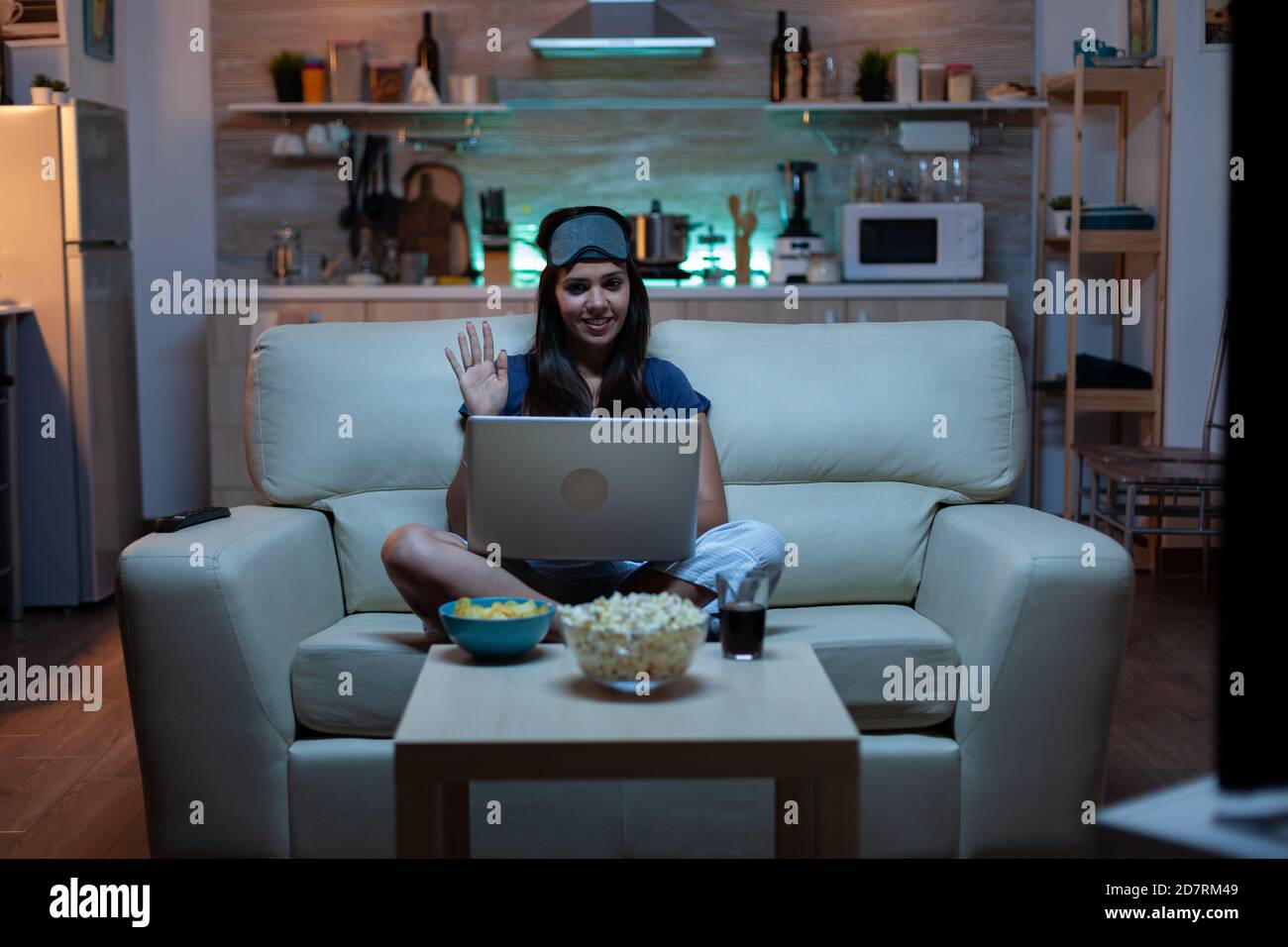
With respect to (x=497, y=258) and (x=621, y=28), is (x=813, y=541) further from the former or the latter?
(x=621, y=28)

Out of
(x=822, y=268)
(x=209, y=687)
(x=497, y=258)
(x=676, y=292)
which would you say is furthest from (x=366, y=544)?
(x=822, y=268)

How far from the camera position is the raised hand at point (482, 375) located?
254cm

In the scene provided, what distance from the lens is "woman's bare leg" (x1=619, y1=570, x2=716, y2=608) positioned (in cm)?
221

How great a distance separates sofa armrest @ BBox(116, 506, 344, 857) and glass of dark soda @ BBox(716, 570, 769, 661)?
2.55 ft

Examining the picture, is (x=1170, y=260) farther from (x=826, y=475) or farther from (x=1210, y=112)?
(x=826, y=475)

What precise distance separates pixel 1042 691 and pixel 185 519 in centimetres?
142

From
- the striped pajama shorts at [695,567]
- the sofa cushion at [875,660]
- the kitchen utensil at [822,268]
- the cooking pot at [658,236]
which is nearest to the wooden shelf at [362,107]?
the cooking pot at [658,236]

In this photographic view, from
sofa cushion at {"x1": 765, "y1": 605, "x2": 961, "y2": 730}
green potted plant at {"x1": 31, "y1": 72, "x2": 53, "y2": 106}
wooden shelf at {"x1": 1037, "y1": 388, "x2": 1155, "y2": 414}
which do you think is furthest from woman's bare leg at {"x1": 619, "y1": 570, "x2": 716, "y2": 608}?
wooden shelf at {"x1": 1037, "y1": 388, "x2": 1155, "y2": 414}

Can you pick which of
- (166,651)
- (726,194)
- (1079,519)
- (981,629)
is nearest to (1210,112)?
(1079,519)

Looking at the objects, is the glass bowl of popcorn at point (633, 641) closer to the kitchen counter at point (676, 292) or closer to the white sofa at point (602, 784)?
the white sofa at point (602, 784)

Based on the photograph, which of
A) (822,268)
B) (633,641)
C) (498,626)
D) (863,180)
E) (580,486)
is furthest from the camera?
(863,180)

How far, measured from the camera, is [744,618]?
1813mm

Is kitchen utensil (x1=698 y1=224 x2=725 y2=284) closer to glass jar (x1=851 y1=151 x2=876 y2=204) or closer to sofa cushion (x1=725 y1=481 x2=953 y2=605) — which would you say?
glass jar (x1=851 y1=151 x2=876 y2=204)

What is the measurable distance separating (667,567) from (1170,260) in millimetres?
3227
